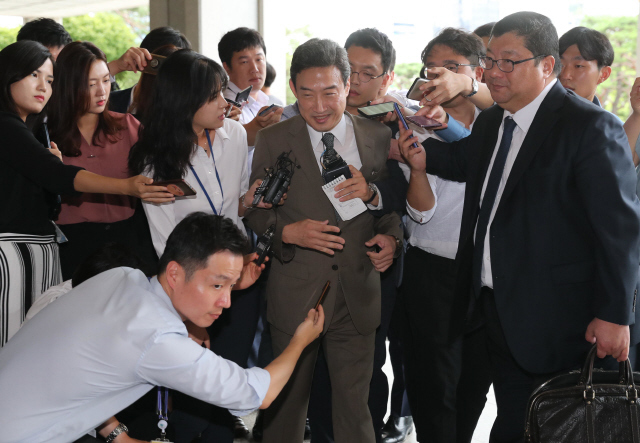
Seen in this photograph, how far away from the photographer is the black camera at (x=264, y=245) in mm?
2307

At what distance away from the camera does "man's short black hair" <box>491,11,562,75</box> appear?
1995 millimetres

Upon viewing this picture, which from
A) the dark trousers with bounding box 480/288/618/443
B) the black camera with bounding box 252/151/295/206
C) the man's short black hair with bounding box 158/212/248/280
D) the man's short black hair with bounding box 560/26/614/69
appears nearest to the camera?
the man's short black hair with bounding box 158/212/248/280

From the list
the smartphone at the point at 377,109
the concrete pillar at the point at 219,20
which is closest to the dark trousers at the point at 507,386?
the smartphone at the point at 377,109

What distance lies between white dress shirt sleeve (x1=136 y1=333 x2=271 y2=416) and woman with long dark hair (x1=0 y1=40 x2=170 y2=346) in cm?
88

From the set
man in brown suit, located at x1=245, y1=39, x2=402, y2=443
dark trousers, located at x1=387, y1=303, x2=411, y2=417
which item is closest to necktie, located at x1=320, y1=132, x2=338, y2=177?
man in brown suit, located at x1=245, y1=39, x2=402, y2=443

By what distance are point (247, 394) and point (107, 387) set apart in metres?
0.35

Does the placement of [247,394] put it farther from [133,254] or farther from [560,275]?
[560,275]

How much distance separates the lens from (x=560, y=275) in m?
1.96

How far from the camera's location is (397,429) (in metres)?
3.12

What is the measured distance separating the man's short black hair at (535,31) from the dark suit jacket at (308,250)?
0.65m

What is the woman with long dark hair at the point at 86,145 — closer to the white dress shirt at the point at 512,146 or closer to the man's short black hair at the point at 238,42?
the man's short black hair at the point at 238,42

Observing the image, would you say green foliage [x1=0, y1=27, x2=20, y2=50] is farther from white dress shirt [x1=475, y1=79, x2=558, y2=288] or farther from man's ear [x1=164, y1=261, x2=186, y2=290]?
white dress shirt [x1=475, y1=79, x2=558, y2=288]

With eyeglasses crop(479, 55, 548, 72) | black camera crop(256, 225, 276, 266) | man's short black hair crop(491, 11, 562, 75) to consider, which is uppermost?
man's short black hair crop(491, 11, 562, 75)

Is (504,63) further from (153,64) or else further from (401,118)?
(153,64)
